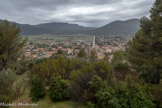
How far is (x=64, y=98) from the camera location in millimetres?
4465

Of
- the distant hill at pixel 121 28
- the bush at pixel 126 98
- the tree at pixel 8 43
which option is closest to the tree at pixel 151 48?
the bush at pixel 126 98

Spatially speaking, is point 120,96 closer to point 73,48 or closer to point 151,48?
point 151,48

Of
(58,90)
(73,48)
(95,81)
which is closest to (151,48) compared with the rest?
(95,81)

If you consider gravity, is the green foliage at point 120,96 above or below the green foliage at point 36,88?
above

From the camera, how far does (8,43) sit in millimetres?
8062

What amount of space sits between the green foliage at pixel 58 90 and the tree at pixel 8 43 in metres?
6.49

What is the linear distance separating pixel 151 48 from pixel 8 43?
1206 cm

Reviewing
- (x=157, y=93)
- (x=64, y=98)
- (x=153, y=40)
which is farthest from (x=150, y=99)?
(x=153, y=40)

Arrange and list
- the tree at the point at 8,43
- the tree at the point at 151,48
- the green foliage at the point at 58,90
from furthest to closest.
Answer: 1. the tree at the point at 8,43
2. the tree at the point at 151,48
3. the green foliage at the point at 58,90

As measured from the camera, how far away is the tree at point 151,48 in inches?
224

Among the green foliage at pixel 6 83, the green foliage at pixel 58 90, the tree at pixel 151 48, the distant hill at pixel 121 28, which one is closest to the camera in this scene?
the green foliage at pixel 58 90

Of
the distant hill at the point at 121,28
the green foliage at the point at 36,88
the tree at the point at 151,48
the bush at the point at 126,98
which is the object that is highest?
the distant hill at the point at 121,28

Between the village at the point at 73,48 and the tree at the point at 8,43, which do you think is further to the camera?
the village at the point at 73,48

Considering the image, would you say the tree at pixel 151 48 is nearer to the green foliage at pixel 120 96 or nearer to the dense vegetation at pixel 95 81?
the dense vegetation at pixel 95 81
